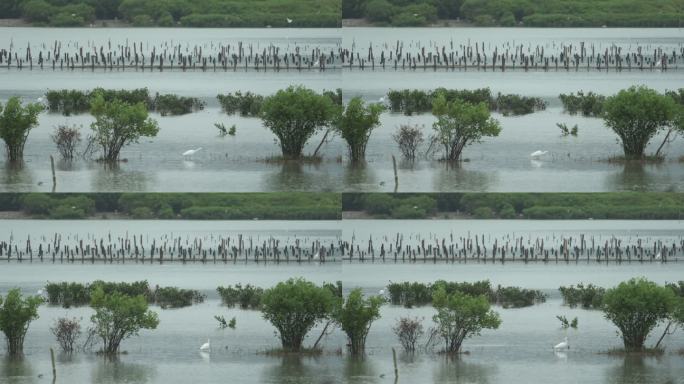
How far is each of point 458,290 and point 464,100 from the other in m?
2.16

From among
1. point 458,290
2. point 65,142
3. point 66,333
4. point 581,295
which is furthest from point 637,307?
point 65,142

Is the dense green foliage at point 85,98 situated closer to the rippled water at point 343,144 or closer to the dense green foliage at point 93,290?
the rippled water at point 343,144

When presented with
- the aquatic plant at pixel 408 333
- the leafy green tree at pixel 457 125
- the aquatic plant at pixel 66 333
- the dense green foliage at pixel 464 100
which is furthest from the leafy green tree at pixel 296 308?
the dense green foliage at pixel 464 100

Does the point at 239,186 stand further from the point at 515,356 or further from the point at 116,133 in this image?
the point at 515,356

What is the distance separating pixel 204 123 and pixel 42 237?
2246mm

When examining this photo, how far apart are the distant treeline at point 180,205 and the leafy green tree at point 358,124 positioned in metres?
0.57

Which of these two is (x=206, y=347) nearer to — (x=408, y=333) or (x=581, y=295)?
(x=408, y=333)

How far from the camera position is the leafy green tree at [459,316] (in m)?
25.6

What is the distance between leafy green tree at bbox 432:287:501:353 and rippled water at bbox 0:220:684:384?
0.88ft

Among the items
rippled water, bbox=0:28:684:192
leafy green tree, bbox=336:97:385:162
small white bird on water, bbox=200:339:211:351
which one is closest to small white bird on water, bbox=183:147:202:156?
rippled water, bbox=0:28:684:192

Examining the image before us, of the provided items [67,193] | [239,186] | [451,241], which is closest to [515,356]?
[451,241]

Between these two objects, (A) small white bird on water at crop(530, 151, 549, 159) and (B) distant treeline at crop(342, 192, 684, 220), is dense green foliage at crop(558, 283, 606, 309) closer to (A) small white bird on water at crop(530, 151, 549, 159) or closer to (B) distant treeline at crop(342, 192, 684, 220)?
(B) distant treeline at crop(342, 192, 684, 220)

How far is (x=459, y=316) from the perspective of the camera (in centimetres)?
2562

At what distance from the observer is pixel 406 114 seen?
86.6 ft
